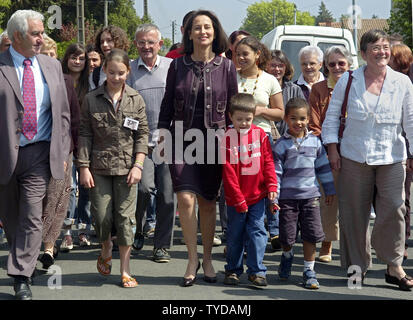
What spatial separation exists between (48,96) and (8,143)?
50 cm

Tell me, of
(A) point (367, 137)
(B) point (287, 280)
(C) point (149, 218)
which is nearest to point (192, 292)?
(B) point (287, 280)

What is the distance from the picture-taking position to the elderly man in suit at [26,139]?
5.36 m

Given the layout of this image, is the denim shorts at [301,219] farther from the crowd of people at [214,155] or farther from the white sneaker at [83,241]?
the white sneaker at [83,241]

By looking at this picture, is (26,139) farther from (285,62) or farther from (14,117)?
(285,62)

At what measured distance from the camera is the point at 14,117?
17.6 feet

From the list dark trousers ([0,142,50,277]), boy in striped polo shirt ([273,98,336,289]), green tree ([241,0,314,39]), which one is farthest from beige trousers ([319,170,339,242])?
green tree ([241,0,314,39])

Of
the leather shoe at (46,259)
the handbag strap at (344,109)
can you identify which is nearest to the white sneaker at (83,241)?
the leather shoe at (46,259)

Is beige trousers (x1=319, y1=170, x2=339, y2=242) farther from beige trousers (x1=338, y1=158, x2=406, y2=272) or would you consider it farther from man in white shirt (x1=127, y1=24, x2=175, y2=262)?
man in white shirt (x1=127, y1=24, x2=175, y2=262)

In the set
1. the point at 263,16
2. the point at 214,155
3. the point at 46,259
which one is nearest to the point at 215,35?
the point at 214,155

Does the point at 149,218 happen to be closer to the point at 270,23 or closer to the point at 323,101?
the point at 323,101

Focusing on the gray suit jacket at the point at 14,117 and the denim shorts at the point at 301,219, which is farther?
the denim shorts at the point at 301,219

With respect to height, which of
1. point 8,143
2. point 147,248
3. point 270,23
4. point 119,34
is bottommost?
point 147,248

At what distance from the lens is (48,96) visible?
18.3 ft

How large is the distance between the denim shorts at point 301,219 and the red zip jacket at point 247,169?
0.28 m
